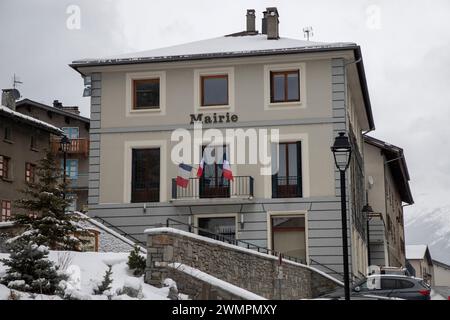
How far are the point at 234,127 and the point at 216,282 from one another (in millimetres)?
14607

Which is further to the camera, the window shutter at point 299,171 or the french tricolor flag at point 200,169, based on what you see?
the window shutter at point 299,171

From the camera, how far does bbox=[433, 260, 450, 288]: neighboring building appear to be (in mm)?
97688

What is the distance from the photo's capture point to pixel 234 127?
31.4 m

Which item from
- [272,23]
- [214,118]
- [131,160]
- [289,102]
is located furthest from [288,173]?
[272,23]

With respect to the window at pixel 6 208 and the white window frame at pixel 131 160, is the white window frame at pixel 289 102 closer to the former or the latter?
the white window frame at pixel 131 160

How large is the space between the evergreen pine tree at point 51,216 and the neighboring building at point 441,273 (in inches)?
3162

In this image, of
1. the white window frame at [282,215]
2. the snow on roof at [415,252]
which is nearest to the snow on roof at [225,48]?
the white window frame at [282,215]

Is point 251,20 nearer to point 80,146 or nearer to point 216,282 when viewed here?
point 80,146

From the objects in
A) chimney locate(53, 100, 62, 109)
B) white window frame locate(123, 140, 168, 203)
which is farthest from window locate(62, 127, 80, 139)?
white window frame locate(123, 140, 168, 203)

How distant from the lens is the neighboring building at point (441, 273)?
320 ft

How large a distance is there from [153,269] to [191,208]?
1297cm

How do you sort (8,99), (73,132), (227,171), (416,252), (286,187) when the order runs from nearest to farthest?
1. (227,171)
2. (286,187)
3. (8,99)
4. (73,132)
5. (416,252)

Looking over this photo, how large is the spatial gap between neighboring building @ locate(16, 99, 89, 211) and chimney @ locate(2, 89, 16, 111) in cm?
277
